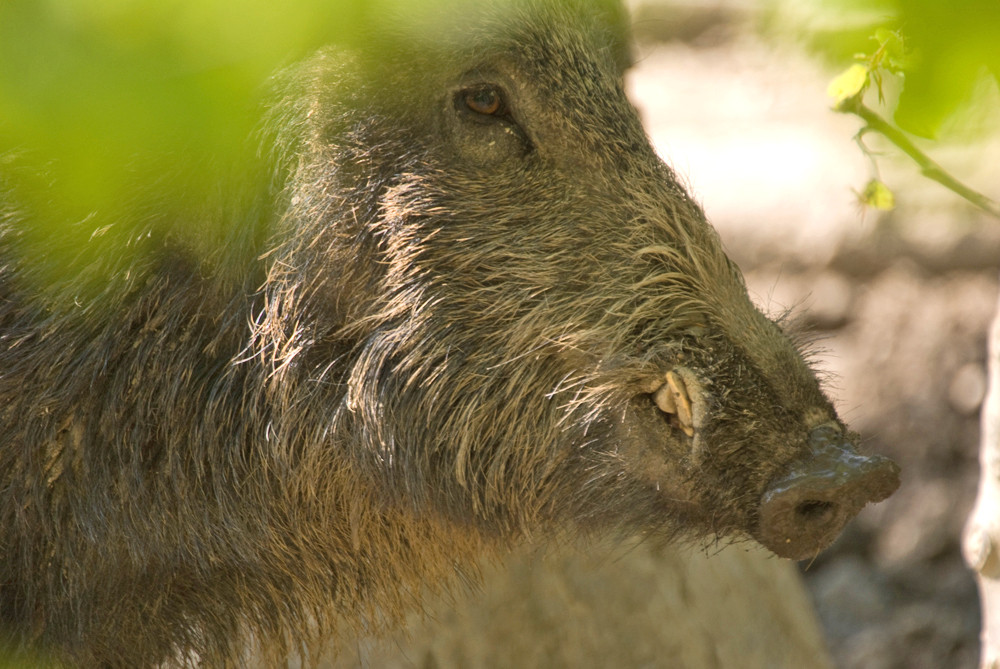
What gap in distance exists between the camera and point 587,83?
292cm

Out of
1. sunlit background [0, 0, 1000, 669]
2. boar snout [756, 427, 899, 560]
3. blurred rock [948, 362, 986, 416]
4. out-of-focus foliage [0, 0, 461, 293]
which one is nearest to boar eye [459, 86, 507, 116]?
sunlit background [0, 0, 1000, 669]

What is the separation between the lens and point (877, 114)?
2.71 m

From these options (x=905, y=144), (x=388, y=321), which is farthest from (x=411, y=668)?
(x=905, y=144)

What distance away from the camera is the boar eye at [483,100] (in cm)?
285

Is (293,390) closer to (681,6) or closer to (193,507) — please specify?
(193,507)

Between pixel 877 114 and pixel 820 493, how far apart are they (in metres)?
0.91

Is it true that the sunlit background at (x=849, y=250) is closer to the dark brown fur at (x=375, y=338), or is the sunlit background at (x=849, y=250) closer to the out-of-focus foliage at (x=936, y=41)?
the dark brown fur at (x=375, y=338)

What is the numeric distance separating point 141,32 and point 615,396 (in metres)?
1.86

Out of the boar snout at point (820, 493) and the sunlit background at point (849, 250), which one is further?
the sunlit background at point (849, 250)

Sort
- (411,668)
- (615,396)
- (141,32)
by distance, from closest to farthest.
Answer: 1. (141,32)
2. (615,396)
3. (411,668)

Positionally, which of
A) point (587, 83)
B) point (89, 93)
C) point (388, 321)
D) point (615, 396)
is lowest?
point (615, 396)

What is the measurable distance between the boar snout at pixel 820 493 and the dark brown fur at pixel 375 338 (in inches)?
5.8

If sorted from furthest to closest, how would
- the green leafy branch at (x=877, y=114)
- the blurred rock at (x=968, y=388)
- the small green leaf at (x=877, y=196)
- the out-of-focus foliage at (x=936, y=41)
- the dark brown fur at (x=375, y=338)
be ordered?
the blurred rock at (x=968, y=388)
the small green leaf at (x=877, y=196)
the dark brown fur at (x=375, y=338)
the green leafy branch at (x=877, y=114)
the out-of-focus foliage at (x=936, y=41)

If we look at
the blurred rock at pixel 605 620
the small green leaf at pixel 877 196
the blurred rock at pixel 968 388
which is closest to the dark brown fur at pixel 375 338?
the small green leaf at pixel 877 196
